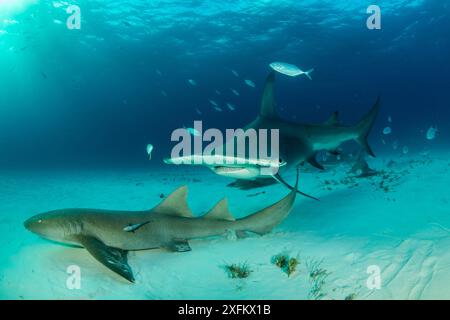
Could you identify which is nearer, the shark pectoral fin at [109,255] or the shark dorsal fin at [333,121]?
the shark pectoral fin at [109,255]

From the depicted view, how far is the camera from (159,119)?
162375 millimetres

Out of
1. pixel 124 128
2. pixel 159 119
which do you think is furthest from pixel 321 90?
pixel 124 128

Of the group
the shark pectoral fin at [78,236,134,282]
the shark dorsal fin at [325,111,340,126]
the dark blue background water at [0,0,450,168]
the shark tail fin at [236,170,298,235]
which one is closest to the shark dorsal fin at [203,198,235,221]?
the shark tail fin at [236,170,298,235]

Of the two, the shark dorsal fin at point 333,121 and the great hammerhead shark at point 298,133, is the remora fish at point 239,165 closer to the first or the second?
the great hammerhead shark at point 298,133

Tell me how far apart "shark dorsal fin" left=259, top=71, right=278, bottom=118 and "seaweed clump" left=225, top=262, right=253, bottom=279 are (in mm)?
3263

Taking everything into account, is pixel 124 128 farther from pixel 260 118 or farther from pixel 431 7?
pixel 260 118

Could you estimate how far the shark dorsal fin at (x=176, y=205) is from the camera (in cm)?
542

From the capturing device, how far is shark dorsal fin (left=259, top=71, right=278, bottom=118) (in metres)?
6.72

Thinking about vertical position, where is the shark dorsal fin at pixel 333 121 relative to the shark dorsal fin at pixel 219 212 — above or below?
above

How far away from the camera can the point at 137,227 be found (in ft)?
15.6

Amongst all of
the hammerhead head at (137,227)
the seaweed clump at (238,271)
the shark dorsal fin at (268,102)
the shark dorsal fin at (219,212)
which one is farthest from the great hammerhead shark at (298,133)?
the seaweed clump at (238,271)

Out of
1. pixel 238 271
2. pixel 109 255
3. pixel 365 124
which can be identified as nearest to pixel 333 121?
pixel 365 124

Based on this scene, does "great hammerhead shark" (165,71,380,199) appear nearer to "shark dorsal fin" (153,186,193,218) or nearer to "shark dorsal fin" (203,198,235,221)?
"shark dorsal fin" (203,198,235,221)
